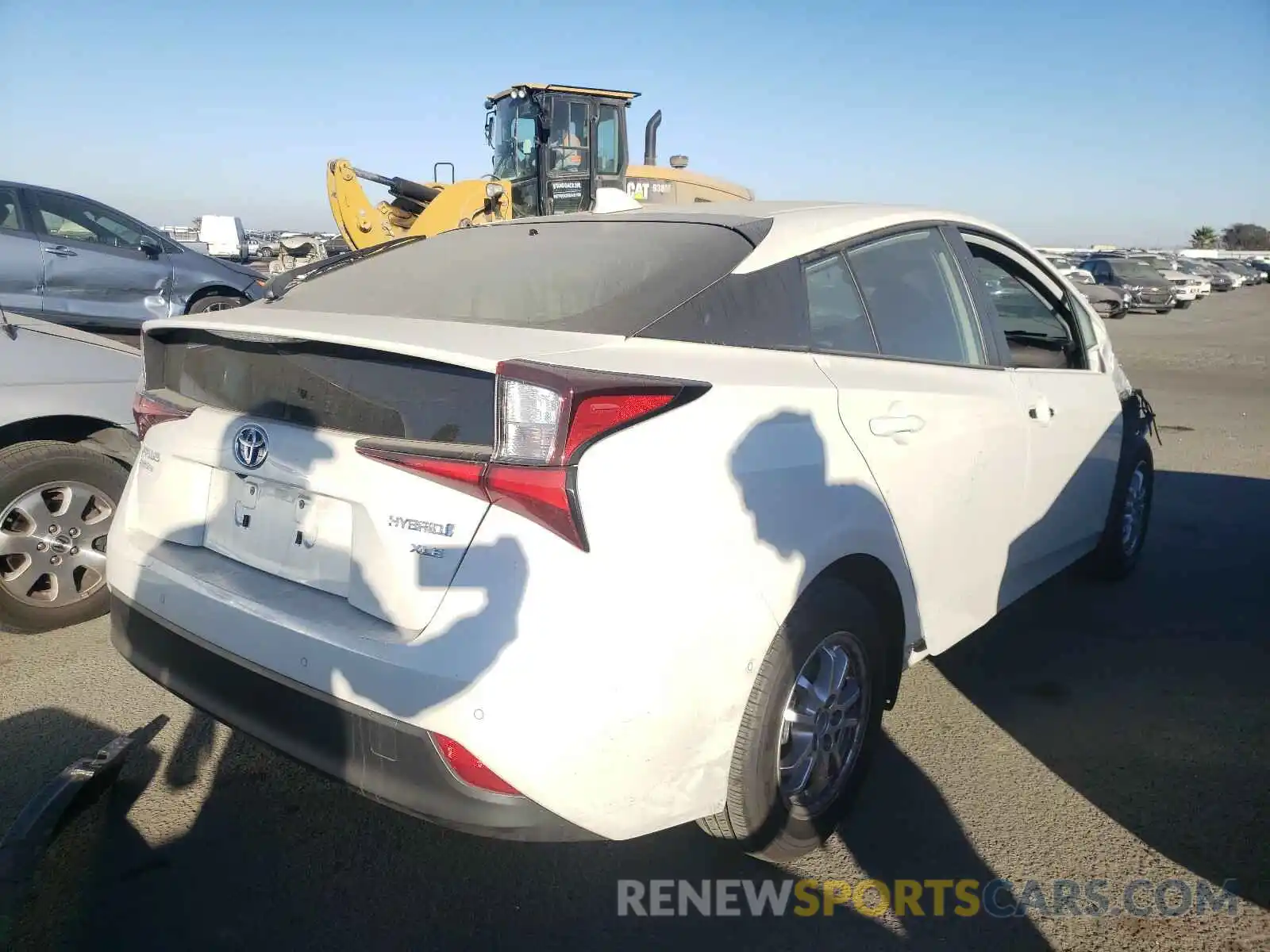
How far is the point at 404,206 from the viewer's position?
1296 cm

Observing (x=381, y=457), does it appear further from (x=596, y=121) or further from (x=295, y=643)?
(x=596, y=121)

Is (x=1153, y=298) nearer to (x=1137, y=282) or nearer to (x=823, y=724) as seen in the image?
(x=1137, y=282)

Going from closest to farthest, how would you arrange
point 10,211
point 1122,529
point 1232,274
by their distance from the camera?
1. point 1122,529
2. point 10,211
3. point 1232,274

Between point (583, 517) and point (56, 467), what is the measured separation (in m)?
2.83

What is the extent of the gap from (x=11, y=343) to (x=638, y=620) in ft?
10.6

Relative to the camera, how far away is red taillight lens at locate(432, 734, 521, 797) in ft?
5.93

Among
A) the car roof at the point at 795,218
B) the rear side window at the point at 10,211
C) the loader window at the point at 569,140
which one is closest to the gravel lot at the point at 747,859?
the car roof at the point at 795,218

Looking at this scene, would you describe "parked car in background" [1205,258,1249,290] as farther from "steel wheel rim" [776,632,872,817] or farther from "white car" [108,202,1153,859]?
"steel wheel rim" [776,632,872,817]

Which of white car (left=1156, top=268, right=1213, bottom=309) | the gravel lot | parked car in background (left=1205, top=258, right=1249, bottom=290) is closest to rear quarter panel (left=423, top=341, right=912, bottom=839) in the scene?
the gravel lot

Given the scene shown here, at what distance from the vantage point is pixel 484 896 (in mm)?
2346

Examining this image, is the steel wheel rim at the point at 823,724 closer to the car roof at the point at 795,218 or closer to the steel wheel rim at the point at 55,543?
the car roof at the point at 795,218

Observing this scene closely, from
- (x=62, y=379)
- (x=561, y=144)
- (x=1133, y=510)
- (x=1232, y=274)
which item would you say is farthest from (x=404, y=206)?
(x=1232, y=274)

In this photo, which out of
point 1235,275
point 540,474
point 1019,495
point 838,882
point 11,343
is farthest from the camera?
point 1235,275

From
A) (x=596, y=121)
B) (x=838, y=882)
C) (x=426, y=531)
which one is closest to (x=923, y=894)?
(x=838, y=882)
